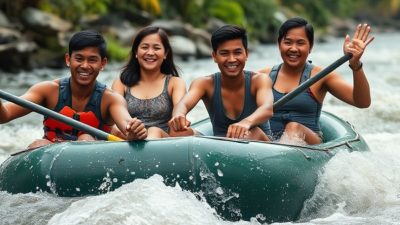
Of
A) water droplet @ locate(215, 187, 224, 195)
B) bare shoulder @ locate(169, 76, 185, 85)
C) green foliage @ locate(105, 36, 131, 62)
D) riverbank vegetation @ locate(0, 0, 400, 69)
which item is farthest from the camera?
green foliage @ locate(105, 36, 131, 62)

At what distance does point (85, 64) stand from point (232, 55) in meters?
0.85

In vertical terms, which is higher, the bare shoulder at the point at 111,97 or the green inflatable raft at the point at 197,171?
the bare shoulder at the point at 111,97

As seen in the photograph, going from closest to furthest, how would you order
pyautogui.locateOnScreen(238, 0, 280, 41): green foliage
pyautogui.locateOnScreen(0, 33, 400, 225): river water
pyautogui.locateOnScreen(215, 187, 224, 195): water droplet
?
pyautogui.locateOnScreen(0, 33, 400, 225): river water < pyautogui.locateOnScreen(215, 187, 224, 195): water droplet < pyautogui.locateOnScreen(238, 0, 280, 41): green foliage

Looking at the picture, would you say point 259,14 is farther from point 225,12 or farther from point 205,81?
point 205,81

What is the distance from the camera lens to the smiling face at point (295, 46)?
4.88 m

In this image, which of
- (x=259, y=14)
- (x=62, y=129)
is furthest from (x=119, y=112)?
(x=259, y=14)

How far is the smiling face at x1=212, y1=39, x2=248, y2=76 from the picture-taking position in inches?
169

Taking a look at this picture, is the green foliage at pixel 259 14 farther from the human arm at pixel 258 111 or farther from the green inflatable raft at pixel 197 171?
the green inflatable raft at pixel 197 171

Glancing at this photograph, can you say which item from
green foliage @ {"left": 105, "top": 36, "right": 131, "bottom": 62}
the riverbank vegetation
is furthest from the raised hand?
green foliage @ {"left": 105, "top": 36, "right": 131, "bottom": 62}

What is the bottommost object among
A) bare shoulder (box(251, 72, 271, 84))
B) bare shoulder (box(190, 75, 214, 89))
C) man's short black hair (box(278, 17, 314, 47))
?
bare shoulder (box(190, 75, 214, 89))

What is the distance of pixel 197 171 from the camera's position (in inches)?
143

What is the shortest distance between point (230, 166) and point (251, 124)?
1.55ft

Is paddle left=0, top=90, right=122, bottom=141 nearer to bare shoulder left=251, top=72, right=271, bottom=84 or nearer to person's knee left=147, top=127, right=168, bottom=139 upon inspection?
person's knee left=147, top=127, right=168, bottom=139

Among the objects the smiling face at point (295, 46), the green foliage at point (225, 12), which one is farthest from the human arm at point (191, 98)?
the green foliage at point (225, 12)
